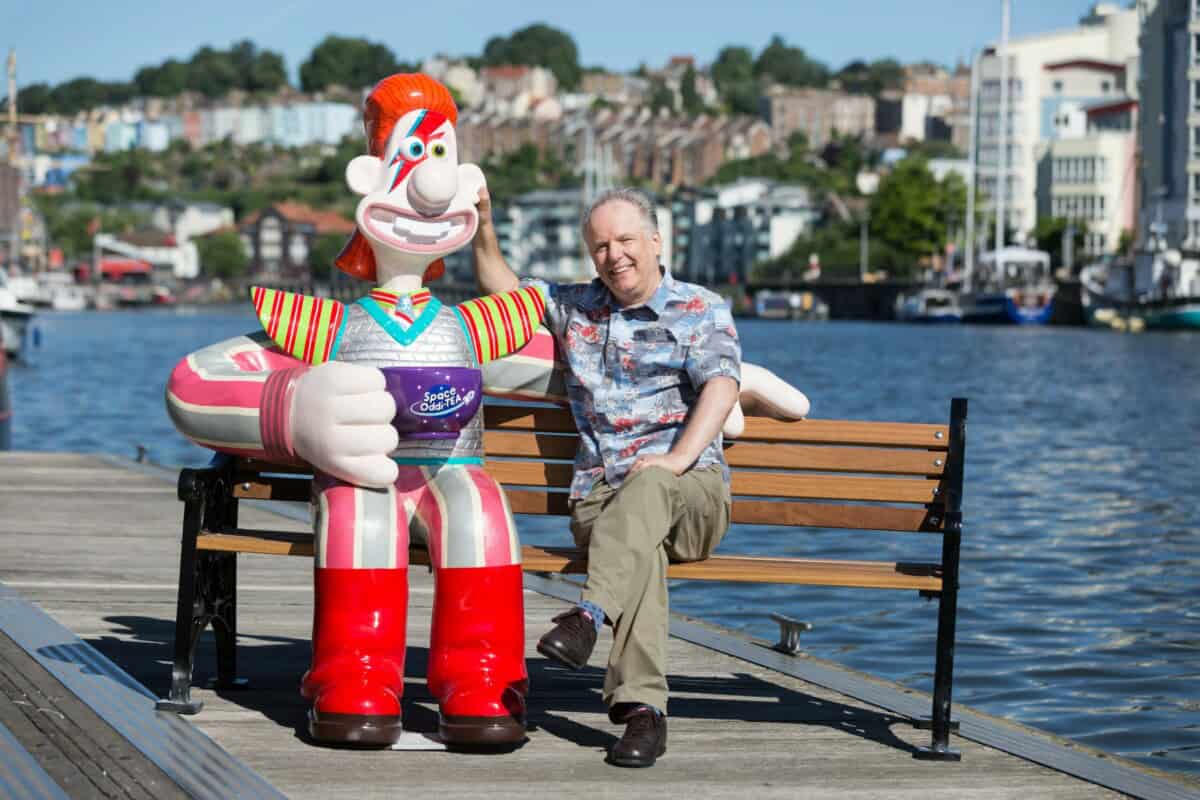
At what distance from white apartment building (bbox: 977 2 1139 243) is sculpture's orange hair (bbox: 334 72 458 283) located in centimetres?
12048

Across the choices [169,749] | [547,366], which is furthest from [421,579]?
[169,749]

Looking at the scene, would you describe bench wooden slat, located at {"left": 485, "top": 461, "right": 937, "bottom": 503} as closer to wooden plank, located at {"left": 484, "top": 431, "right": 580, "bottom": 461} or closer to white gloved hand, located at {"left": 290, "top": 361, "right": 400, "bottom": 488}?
wooden plank, located at {"left": 484, "top": 431, "right": 580, "bottom": 461}

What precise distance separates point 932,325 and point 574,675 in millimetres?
106058

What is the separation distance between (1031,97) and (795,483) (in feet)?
434

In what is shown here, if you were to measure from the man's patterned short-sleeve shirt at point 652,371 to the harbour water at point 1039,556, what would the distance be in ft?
7.83

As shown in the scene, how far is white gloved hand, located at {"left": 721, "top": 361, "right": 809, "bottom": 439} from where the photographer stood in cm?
615

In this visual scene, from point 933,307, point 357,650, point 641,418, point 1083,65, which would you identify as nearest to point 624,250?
point 641,418

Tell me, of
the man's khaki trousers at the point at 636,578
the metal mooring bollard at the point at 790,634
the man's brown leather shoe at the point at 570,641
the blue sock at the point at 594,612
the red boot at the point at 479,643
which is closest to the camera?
the man's brown leather shoe at the point at 570,641

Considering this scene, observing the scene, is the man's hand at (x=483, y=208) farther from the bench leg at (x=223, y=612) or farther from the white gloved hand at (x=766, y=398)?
the bench leg at (x=223, y=612)

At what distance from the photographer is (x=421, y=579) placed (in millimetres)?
8688

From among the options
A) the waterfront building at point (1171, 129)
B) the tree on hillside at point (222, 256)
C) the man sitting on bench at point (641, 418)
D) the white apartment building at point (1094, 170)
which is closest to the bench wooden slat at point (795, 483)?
the man sitting on bench at point (641, 418)

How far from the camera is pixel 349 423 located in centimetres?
546

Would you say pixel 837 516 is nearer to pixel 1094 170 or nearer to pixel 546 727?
pixel 546 727

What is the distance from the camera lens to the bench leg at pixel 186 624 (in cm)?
570
